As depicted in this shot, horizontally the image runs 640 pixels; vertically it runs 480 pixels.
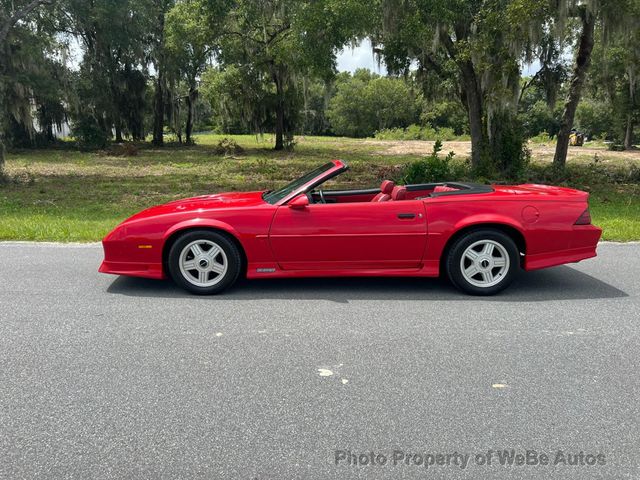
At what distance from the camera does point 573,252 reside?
5.23 meters

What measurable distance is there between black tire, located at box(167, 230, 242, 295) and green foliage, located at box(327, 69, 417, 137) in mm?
74000

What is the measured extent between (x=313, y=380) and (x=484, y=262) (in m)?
2.42

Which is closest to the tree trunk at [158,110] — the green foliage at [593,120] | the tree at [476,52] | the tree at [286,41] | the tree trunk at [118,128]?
the tree trunk at [118,128]

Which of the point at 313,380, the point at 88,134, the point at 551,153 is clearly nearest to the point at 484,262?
the point at 313,380

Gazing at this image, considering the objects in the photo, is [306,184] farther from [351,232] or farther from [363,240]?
[363,240]

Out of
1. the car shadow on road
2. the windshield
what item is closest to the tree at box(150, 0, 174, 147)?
the windshield

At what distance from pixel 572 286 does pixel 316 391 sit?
134 inches

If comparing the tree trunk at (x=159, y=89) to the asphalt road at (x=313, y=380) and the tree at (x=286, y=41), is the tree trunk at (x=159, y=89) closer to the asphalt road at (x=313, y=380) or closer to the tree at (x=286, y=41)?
the tree at (x=286, y=41)

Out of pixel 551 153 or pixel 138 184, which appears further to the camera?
pixel 551 153

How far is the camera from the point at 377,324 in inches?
174

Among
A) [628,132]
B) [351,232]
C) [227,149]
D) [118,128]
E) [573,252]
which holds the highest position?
[628,132]

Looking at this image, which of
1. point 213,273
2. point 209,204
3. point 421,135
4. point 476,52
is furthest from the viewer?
point 421,135

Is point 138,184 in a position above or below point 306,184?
below

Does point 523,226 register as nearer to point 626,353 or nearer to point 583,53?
point 626,353
